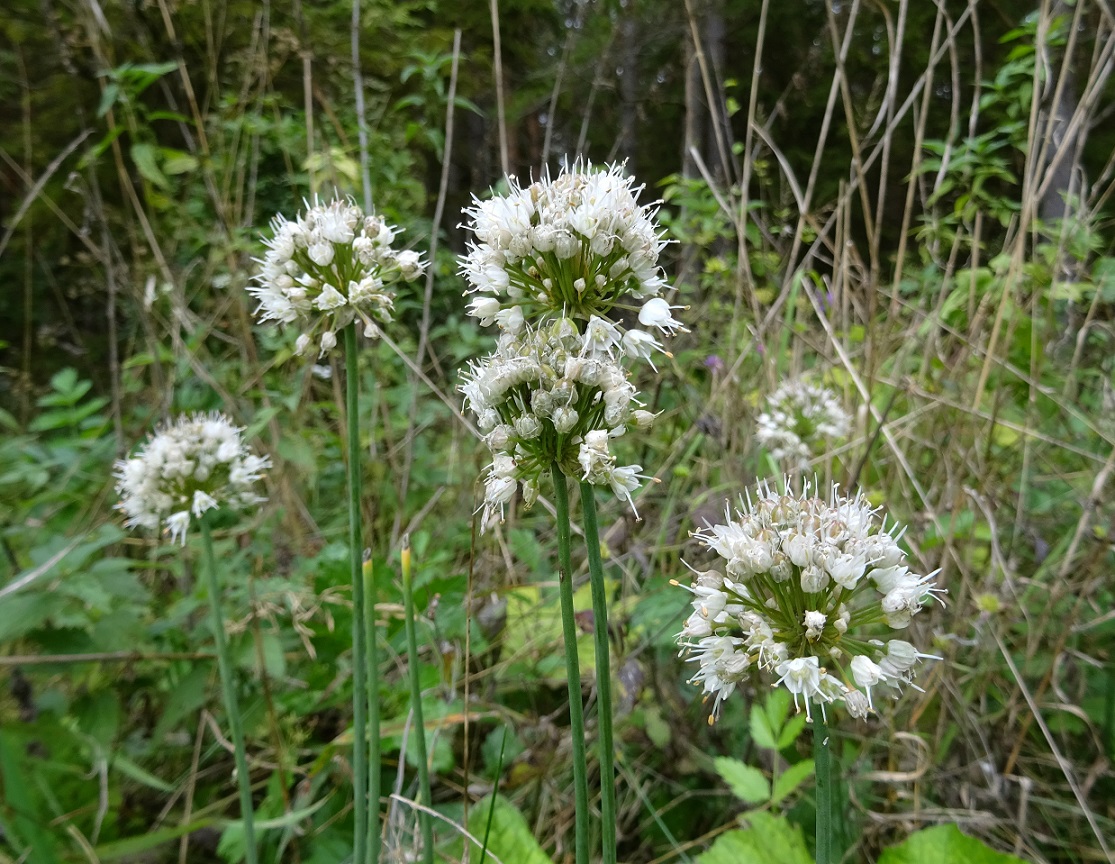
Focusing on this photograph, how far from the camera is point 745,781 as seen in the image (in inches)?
53.7

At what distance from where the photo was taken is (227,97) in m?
2.96

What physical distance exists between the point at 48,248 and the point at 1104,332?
636 cm

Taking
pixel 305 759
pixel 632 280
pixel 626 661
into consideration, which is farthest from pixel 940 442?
pixel 305 759

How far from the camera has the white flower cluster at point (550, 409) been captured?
78 centimetres

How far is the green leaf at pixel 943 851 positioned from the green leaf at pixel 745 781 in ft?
0.76

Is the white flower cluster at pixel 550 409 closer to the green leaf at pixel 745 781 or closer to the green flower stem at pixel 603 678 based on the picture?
the green flower stem at pixel 603 678

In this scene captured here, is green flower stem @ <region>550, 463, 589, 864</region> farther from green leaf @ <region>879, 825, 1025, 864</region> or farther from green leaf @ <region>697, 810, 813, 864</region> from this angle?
green leaf @ <region>879, 825, 1025, 864</region>

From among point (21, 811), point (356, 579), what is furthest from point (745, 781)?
point (21, 811)

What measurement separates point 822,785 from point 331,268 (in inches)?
42.1

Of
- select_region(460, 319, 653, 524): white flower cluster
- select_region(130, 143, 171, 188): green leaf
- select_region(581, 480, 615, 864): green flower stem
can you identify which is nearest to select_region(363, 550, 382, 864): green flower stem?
select_region(460, 319, 653, 524): white flower cluster

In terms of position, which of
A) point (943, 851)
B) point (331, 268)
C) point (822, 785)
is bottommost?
point (943, 851)

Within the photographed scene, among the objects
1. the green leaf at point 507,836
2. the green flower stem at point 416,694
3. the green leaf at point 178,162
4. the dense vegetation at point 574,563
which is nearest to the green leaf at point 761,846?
the dense vegetation at point 574,563

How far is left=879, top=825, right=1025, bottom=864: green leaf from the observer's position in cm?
112

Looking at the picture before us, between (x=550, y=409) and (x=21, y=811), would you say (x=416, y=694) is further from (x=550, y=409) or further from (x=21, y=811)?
(x=21, y=811)
